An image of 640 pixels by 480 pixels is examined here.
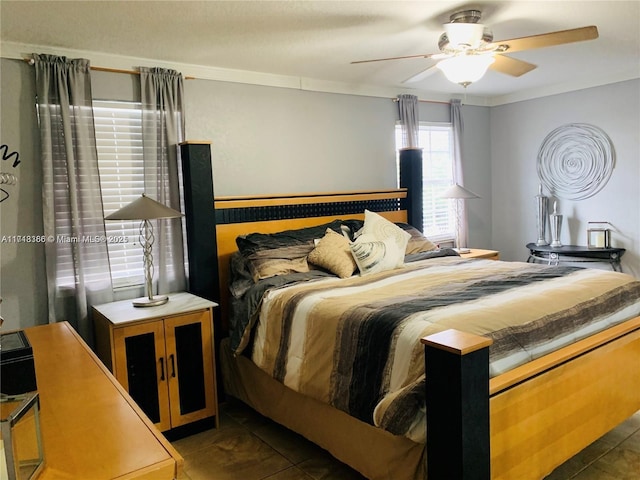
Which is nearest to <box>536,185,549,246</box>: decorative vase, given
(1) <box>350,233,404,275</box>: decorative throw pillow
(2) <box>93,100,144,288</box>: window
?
(1) <box>350,233,404,275</box>: decorative throw pillow

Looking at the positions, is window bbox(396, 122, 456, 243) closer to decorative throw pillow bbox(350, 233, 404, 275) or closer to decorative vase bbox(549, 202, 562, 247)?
decorative vase bbox(549, 202, 562, 247)

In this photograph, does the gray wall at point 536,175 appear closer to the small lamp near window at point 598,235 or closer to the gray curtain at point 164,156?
the small lamp near window at point 598,235

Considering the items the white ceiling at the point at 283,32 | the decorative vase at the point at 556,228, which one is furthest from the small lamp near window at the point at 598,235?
the white ceiling at the point at 283,32

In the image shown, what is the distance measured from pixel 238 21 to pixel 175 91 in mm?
937

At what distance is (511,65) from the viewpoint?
9.91ft

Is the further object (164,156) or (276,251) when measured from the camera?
(164,156)

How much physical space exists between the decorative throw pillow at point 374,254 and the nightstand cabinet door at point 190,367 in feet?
3.46

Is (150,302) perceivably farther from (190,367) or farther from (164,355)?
(190,367)

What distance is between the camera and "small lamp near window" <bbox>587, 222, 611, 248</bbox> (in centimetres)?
476

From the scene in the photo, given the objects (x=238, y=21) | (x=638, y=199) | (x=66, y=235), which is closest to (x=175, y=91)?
(x=238, y=21)

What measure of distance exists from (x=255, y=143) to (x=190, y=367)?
6.01 feet

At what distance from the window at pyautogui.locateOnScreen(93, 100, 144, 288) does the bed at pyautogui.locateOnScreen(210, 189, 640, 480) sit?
730 mm

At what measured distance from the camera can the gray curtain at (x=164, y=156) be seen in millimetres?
3328

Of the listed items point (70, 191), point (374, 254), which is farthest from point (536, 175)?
point (70, 191)
